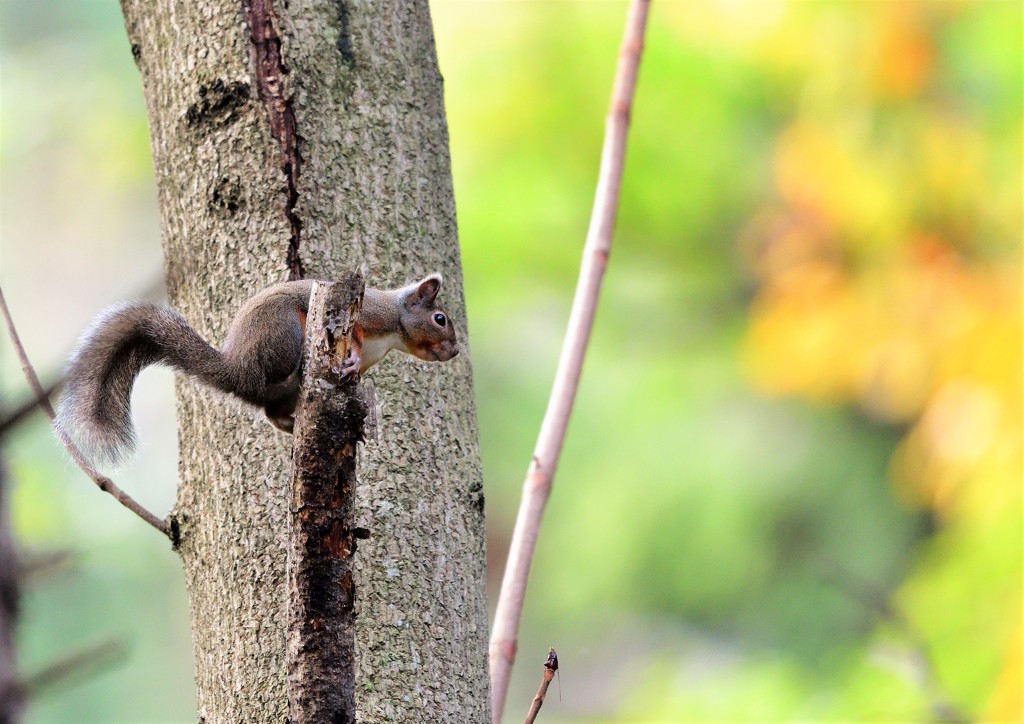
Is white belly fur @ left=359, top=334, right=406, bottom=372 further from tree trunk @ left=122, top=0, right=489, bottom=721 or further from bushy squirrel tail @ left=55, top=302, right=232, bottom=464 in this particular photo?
bushy squirrel tail @ left=55, top=302, right=232, bottom=464

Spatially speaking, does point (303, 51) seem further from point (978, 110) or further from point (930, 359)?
point (978, 110)

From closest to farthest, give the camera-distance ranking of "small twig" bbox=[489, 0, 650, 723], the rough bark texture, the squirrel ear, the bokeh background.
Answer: the rough bark texture < the squirrel ear < "small twig" bbox=[489, 0, 650, 723] < the bokeh background

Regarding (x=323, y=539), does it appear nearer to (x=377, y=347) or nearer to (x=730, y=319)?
(x=377, y=347)

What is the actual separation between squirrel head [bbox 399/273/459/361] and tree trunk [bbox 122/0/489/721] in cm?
2

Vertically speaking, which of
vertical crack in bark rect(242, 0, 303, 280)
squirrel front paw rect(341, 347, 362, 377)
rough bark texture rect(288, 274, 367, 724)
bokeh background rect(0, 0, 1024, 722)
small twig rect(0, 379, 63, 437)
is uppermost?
bokeh background rect(0, 0, 1024, 722)

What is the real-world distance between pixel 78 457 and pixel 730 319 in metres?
5.08

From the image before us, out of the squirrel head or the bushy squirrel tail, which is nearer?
the bushy squirrel tail

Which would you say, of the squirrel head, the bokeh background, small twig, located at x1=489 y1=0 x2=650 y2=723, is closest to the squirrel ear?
the squirrel head

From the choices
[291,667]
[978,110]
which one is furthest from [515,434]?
[291,667]

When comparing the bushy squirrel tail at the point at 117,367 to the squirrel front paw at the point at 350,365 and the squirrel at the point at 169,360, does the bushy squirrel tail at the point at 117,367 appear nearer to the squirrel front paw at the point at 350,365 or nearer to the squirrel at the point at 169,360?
the squirrel at the point at 169,360

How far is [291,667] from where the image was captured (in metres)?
0.88

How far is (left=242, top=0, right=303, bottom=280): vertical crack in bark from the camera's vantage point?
1.30 metres

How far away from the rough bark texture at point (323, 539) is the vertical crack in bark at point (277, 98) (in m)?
0.40

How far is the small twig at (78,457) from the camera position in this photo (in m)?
1.21
